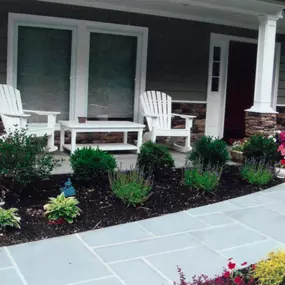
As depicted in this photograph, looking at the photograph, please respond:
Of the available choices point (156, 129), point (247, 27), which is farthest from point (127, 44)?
point (247, 27)

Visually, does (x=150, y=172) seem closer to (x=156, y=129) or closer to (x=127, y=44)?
(x=156, y=129)

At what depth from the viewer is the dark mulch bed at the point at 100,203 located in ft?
11.0

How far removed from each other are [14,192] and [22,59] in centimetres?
279

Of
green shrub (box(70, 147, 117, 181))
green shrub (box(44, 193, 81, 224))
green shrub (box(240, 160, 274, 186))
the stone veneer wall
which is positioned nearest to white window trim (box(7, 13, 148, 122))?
green shrub (box(70, 147, 117, 181))

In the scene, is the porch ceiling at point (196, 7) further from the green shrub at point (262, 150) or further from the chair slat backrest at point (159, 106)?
the green shrub at point (262, 150)

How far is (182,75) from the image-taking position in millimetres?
7484

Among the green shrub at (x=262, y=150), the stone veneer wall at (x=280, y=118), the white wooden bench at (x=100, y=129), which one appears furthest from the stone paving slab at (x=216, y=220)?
the stone veneer wall at (x=280, y=118)

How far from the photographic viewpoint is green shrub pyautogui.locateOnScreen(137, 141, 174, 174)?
486 cm

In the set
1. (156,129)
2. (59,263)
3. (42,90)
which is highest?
(42,90)

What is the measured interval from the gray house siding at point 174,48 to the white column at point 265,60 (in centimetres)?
118

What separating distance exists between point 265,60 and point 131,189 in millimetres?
3715

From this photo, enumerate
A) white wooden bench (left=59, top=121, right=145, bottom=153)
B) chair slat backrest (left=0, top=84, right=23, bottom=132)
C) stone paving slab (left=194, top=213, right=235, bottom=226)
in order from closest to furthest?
stone paving slab (left=194, top=213, right=235, bottom=226)
chair slat backrest (left=0, top=84, right=23, bottom=132)
white wooden bench (left=59, top=121, right=145, bottom=153)

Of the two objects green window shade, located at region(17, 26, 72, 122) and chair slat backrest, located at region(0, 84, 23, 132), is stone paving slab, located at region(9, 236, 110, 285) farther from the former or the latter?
green window shade, located at region(17, 26, 72, 122)

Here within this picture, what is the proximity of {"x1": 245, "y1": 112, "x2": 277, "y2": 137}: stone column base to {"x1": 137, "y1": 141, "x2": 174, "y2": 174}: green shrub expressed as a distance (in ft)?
7.49
